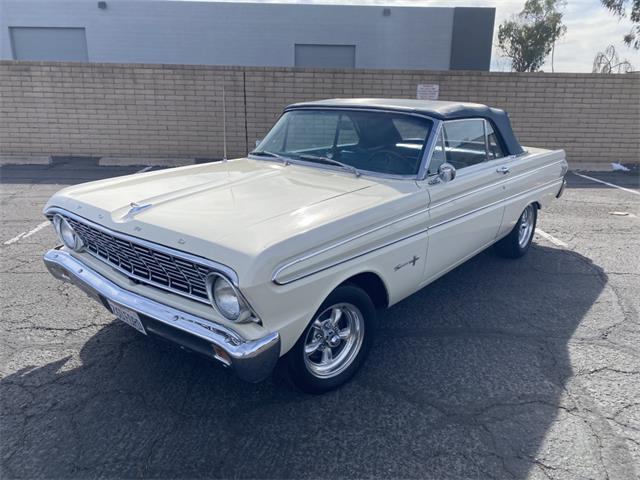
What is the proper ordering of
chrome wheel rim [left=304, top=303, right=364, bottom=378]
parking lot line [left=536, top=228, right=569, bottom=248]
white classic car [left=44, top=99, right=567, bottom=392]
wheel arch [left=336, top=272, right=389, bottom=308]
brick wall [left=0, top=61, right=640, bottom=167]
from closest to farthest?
white classic car [left=44, top=99, right=567, bottom=392], chrome wheel rim [left=304, top=303, right=364, bottom=378], wheel arch [left=336, top=272, right=389, bottom=308], parking lot line [left=536, top=228, right=569, bottom=248], brick wall [left=0, top=61, right=640, bottom=167]

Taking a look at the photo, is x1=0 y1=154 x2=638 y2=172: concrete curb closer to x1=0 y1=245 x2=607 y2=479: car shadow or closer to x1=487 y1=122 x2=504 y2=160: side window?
x1=487 y1=122 x2=504 y2=160: side window

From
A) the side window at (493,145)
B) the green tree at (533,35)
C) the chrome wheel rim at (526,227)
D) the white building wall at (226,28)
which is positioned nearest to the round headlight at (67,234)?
the side window at (493,145)

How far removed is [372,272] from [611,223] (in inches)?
214

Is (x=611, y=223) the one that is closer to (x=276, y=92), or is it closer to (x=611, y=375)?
(x=611, y=375)

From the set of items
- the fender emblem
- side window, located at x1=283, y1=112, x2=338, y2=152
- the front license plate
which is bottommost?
the front license plate

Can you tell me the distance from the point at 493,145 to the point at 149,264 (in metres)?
3.42

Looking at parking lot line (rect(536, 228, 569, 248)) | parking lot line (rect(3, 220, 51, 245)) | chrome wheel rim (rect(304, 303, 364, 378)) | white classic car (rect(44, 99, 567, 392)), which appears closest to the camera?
white classic car (rect(44, 99, 567, 392))

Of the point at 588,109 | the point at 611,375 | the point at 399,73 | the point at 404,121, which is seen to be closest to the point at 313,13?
the point at 399,73

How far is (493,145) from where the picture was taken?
461cm

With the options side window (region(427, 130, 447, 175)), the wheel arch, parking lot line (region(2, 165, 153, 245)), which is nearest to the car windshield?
side window (region(427, 130, 447, 175))

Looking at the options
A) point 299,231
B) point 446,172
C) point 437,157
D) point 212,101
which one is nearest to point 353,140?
point 437,157

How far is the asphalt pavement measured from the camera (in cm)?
242

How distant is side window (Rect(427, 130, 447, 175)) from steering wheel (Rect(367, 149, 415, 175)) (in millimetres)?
153

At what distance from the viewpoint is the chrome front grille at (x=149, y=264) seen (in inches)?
97.4
